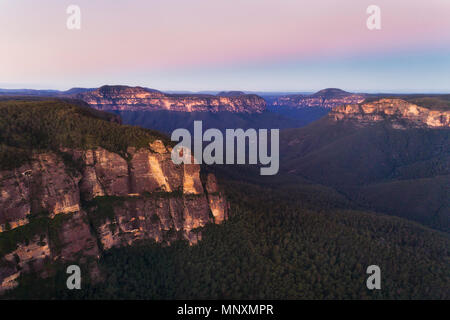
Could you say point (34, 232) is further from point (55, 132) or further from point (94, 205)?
point (55, 132)

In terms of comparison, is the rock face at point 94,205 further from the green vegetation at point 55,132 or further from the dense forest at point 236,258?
the dense forest at point 236,258

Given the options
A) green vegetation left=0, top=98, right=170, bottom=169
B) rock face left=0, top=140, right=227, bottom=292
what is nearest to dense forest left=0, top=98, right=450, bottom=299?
green vegetation left=0, top=98, right=170, bottom=169

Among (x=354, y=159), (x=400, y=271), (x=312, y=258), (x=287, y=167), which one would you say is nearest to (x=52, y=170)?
(x=312, y=258)

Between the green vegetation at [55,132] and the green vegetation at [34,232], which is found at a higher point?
the green vegetation at [55,132]

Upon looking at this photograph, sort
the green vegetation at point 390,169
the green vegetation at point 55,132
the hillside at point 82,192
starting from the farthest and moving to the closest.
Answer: the green vegetation at point 390,169 → the green vegetation at point 55,132 → the hillside at point 82,192

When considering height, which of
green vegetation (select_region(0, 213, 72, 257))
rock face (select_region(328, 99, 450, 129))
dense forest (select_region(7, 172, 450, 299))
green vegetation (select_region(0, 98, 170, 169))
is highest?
rock face (select_region(328, 99, 450, 129))

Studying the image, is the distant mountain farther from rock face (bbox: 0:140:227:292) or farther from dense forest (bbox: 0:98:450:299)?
rock face (bbox: 0:140:227:292)

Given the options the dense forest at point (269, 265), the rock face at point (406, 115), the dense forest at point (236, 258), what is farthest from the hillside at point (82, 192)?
the rock face at point (406, 115)

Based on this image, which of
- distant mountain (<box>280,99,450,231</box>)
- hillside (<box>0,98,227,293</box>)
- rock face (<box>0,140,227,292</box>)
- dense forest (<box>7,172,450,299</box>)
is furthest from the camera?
distant mountain (<box>280,99,450,231</box>)
